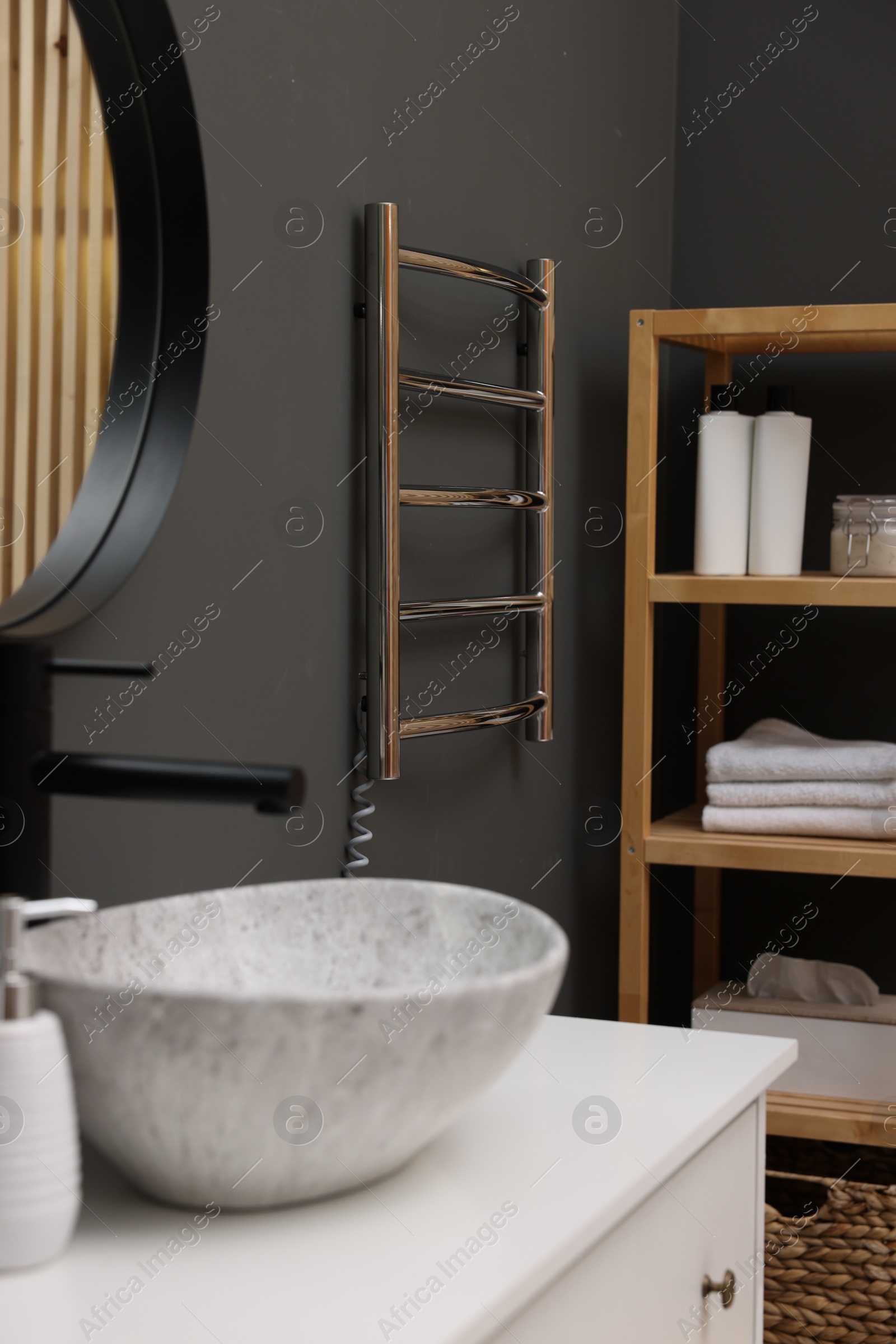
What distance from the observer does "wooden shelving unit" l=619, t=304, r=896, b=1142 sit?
5.65 feet

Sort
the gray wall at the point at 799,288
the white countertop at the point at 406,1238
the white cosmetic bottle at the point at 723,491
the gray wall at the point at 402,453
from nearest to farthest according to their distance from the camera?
the white countertop at the point at 406,1238
the gray wall at the point at 402,453
the white cosmetic bottle at the point at 723,491
the gray wall at the point at 799,288

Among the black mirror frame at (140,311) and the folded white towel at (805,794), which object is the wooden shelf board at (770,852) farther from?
the black mirror frame at (140,311)

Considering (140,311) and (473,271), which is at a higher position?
(473,271)

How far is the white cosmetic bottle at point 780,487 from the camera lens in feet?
5.97

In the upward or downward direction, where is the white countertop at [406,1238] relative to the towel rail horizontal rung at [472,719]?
downward

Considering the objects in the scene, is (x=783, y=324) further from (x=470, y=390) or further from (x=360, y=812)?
(x=360, y=812)

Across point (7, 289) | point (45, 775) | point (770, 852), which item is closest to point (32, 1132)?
point (45, 775)

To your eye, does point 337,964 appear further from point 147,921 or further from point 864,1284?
point 864,1284

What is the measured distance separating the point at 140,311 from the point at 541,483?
70 centimetres

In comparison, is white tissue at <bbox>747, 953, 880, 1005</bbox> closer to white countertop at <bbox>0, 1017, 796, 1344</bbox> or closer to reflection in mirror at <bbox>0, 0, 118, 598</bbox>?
white countertop at <bbox>0, 1017, 796, 1344</bbox>

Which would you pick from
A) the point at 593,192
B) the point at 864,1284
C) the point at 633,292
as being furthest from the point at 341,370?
the point at 864,1284

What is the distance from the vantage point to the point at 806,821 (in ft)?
5.78

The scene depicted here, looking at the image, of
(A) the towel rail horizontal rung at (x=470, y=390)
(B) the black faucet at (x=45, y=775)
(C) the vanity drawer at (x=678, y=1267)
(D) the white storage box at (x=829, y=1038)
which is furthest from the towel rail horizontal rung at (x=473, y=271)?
(D) the white storage box at (x=829, y=1038)

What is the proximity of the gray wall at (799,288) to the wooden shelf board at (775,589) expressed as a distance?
12.4 inches
